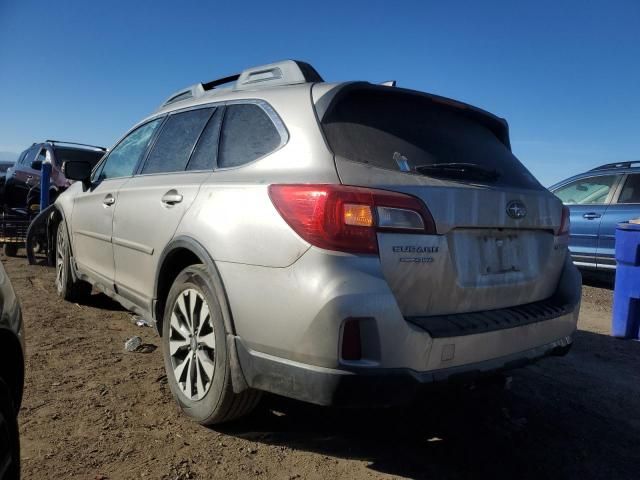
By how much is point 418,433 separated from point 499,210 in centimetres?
134

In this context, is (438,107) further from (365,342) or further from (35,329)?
(35,329)

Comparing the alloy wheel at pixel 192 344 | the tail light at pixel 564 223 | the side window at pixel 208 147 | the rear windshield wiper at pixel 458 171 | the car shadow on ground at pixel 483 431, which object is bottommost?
the car shadow on ground at pixel 483 431

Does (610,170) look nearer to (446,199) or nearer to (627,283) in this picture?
(627,283)

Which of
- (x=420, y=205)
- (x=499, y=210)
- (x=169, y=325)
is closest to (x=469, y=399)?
(x=499, y=210)

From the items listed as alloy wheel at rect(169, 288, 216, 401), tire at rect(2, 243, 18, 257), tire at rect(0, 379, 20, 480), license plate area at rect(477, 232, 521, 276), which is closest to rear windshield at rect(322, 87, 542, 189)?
license plate area at rect(477, 232, 521, 276)

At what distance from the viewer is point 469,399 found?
345 centimetres

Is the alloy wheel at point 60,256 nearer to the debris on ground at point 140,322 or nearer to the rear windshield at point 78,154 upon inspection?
the debris on ground at point 140,322

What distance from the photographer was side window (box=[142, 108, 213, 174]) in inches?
133

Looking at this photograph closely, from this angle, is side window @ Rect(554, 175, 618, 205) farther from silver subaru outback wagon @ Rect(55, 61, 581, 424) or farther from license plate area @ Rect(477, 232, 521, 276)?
license plate area @ Rect(477, 232, 521, 276)

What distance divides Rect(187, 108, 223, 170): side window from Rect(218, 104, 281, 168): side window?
6 centimetres

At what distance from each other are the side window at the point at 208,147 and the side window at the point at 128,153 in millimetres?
922

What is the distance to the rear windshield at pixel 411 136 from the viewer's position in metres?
2.44

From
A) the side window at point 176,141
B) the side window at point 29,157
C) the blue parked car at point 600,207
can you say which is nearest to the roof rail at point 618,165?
the blue parked car at point 600,207

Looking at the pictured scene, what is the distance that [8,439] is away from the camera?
1682mm
